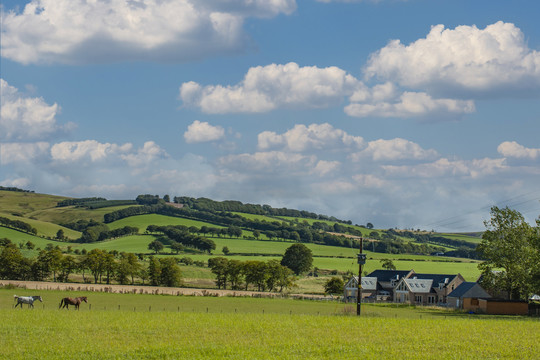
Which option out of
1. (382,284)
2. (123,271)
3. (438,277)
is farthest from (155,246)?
(438,277)

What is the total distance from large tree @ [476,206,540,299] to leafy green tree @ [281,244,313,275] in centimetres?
7362

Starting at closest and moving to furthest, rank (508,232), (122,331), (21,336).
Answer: (21,336) < (122,331) < (508,232)

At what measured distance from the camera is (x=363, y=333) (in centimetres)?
4728

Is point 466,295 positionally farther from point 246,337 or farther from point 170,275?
point 246,337

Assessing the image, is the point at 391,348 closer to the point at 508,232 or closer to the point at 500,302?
the point at 500,302

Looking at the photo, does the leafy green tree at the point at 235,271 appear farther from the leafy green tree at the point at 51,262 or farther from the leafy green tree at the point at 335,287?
the leafy green tree at the point at 51,262

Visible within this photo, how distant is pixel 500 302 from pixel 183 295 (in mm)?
52719

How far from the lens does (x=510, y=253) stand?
92750 millimetres

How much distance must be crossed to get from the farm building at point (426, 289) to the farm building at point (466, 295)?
520 inches

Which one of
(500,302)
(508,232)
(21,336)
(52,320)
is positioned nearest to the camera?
(21,336)

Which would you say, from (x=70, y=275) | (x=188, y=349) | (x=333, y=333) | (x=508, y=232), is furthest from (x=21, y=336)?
(x=70, y=275)

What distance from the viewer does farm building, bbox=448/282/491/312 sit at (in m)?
109

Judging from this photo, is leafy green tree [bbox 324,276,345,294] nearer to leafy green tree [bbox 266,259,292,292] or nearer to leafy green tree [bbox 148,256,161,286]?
leafy green tree [bbox 266,259,292,292]

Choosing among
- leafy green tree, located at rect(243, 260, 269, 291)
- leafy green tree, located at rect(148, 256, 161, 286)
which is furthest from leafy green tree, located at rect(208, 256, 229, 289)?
leafy green tree, located at rect(148, 256, 161, 286)
